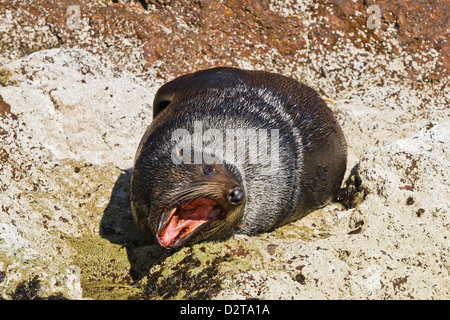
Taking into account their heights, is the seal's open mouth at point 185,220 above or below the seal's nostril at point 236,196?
below

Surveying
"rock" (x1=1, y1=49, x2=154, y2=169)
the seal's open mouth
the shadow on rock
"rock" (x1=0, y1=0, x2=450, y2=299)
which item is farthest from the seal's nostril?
"rock" (x1=1, y1=49, x2=154, y2=169)

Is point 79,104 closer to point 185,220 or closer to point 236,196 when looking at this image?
point 185,220

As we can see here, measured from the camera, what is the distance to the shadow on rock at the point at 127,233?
4613 mm

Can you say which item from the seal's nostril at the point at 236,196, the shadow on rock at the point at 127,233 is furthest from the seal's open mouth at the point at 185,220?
the shadow on rock at the point at 127,233

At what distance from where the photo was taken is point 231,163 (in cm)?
473

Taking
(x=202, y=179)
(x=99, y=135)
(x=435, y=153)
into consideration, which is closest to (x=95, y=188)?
(x=99, y=135)

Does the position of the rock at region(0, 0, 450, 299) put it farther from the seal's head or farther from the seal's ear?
the seal's ear

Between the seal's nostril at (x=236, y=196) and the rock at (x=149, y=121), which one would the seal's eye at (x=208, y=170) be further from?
the rock at (x=149, y=121)

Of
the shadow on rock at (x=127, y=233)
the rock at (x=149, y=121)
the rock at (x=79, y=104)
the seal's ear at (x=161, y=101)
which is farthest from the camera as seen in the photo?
the rock at (x=79, y=104)

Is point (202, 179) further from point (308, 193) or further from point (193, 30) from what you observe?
point (193, 30)

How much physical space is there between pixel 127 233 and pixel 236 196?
1.43 m

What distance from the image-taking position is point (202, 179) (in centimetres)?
422

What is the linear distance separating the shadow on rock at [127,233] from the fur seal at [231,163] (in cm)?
17

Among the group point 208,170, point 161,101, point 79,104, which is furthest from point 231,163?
point 79,104
